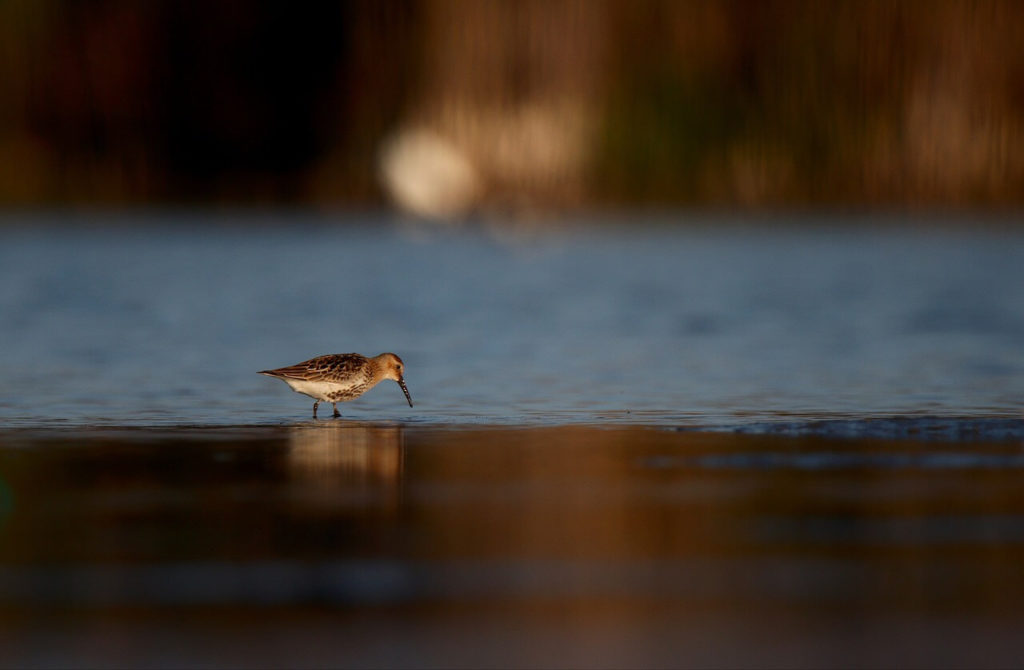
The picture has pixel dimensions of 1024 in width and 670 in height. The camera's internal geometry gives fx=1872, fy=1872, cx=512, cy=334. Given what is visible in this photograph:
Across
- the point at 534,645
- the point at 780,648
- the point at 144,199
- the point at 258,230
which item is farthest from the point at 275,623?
the point at 144,199

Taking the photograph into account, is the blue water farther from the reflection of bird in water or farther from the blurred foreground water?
the reflection of bird in water

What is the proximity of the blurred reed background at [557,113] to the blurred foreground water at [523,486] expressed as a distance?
1275 cm

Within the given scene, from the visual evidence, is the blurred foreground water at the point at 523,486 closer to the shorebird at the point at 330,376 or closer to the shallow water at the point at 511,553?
the shallow water at the point at 511,553

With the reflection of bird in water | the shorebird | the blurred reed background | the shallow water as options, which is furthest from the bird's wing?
the blurred reed background

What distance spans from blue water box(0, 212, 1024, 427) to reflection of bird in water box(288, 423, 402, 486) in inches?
26.8

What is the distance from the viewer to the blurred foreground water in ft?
19.6

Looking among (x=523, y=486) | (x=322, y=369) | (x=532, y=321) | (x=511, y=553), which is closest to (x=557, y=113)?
(x=532, y=321)

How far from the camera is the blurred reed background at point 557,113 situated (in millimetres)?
33281

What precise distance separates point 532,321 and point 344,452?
915 centimetres

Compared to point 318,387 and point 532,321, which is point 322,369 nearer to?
point 318,387

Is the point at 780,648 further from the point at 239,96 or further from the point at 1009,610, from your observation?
the point at 239,96

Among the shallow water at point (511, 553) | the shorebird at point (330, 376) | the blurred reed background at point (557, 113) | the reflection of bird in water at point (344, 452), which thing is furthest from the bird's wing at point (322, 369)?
the blurred reed background at point (557, 113)

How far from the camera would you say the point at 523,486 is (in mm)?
8938

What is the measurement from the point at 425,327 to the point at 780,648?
13.0 meters
